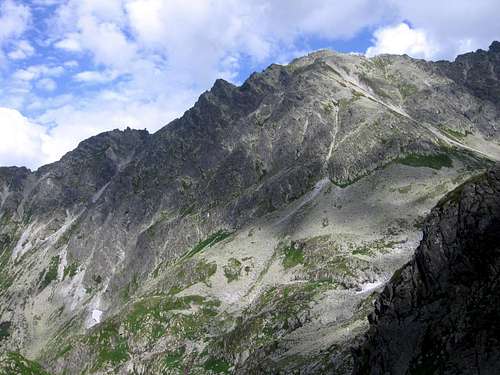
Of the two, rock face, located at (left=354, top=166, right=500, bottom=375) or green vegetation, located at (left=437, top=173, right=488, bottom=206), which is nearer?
rock face, located at (left=354, top=166, right=500, bottom=375)

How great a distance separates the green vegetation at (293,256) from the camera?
17435 cm

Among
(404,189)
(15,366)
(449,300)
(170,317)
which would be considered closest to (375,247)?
(404,189)

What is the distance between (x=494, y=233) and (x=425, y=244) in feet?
28.4

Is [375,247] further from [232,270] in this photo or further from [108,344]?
[108,344]

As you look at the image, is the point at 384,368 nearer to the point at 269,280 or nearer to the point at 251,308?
the point at 251,308

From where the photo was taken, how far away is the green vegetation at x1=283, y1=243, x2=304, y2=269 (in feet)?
572

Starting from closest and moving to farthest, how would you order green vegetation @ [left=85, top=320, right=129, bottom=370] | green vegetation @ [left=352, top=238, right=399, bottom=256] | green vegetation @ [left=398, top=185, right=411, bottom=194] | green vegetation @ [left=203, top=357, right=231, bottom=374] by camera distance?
green vegetation @ [left=203, top=357, right=231, bottom=374] → green vegetation @ [left=352, top=238, right=399, bottom=256] → green vegetation @ [left=85, top=320, right=129, bottom=370] → green vegetation @ [left=398, top=185, right=411, bottom=194]

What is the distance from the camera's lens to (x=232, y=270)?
188 m

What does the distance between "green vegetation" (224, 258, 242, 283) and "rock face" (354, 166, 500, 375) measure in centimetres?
12890

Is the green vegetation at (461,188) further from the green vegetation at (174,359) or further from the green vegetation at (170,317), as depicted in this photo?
the green vegetation at (170,317)

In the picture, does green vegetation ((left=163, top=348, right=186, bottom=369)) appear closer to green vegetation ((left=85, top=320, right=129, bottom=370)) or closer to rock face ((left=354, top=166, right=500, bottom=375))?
green vegetation ((left=85, top=320, right=129, bottom=370))

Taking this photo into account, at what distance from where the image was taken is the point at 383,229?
170875 millimetres

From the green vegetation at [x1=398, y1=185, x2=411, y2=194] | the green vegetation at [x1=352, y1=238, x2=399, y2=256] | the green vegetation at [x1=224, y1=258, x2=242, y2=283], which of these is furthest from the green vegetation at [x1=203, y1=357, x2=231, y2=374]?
the green vegetation at [x1=398, y1=185, x2=411, y2=194]

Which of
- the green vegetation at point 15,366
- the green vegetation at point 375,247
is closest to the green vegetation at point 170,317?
the green vegetation at point 375,247
